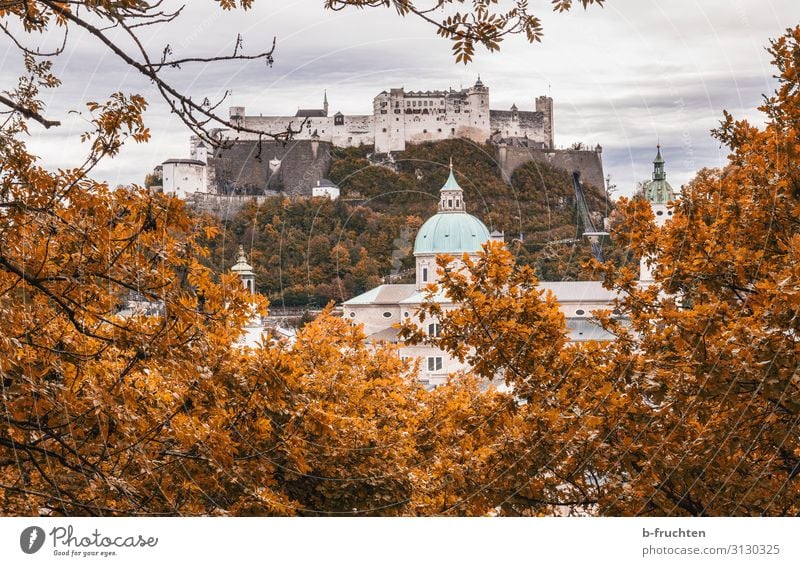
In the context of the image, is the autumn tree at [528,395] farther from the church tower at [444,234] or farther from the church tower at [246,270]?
the church tower at [246,270]

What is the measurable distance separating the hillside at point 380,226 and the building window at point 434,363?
4.72 metres

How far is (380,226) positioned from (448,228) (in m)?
5.74

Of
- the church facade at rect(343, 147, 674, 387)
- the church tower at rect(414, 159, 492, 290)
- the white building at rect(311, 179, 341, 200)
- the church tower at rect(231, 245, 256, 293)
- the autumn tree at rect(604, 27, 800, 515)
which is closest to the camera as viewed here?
the autumn tree at rect(604, 27, 800, 515)

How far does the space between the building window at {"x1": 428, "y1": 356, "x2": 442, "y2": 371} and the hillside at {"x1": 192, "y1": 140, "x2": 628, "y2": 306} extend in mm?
4720

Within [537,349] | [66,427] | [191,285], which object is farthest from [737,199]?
[66,427]

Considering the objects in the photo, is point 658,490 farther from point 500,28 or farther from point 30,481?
point 30,481

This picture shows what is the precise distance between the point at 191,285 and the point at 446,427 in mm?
2989

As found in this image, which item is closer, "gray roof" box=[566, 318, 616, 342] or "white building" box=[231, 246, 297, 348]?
"white building" box=[231, 246, 297, 348]

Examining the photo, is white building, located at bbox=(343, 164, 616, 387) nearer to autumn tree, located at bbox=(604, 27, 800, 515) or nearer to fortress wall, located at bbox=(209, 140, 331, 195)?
fortress wall, located at bbox=(209, 140, 331, 195)

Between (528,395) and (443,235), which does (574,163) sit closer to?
(443,235)

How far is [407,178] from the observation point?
37.2 feet

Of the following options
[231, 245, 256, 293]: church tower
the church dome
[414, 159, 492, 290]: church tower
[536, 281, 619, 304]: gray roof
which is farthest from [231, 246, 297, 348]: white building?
[536, 281, 619, 304]: gray roof

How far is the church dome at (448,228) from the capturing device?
1060 cm

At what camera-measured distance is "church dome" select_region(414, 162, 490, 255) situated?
34.8 feet
